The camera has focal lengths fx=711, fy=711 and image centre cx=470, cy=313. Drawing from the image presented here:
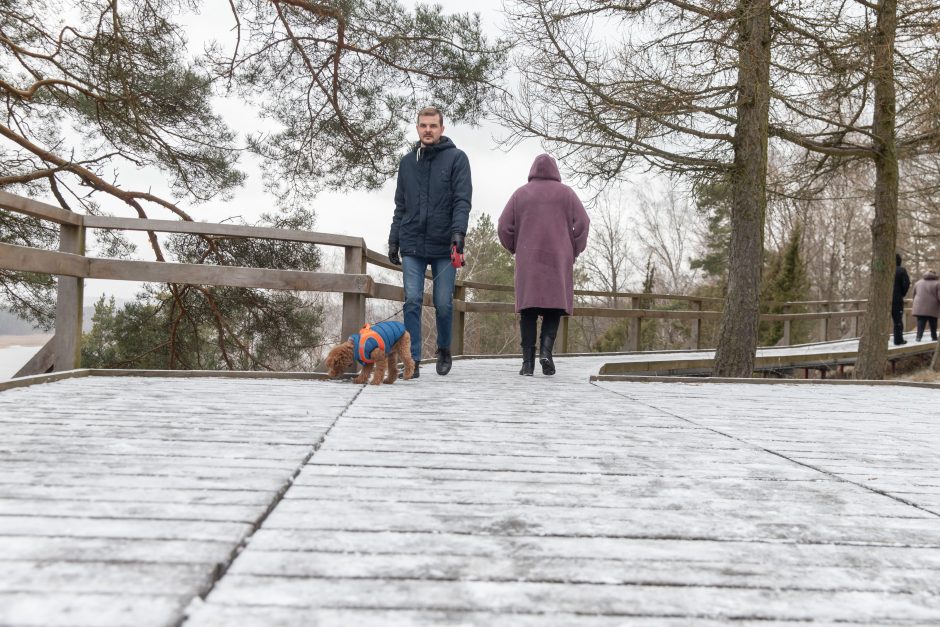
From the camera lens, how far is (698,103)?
27.8 ft

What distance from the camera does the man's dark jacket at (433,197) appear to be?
5.32 meters

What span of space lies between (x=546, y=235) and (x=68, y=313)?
367cm

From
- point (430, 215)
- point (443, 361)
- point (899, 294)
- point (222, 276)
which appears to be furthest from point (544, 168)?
point (899, 294)

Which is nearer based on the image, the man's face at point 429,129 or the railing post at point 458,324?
the man's face at point 429,129

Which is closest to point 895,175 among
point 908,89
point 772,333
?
point 908,89

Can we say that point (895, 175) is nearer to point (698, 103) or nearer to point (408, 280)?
point (698, 103)

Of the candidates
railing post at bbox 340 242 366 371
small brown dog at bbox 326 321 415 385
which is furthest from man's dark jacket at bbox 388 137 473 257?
small brown dog at bbox 326 321 415 385

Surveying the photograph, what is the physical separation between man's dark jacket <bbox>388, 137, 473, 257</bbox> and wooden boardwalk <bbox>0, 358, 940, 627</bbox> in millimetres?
2225

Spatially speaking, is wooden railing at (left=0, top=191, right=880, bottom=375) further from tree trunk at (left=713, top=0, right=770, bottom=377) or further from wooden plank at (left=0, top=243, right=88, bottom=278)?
tree trunk at (left=713, top=0, right=770, bottom=377)

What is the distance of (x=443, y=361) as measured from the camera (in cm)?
593

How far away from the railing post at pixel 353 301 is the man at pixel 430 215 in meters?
0.29

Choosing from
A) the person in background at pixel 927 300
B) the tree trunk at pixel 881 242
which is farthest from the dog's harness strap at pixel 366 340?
the person in background at pixel 927 300

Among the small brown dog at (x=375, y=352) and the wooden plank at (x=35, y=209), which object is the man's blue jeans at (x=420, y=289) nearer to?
the small brown dog at (x=375, y=352)

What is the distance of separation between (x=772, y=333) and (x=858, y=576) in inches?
1050
